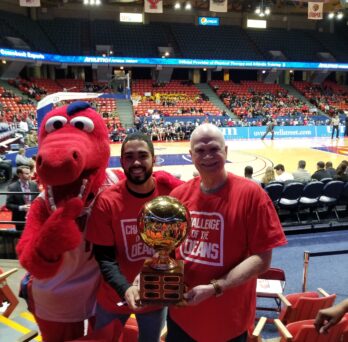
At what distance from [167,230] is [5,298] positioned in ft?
8.19

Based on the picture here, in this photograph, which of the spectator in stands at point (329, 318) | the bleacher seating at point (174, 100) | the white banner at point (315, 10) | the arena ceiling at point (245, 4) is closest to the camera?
the spectator in stands at point (329, 318)

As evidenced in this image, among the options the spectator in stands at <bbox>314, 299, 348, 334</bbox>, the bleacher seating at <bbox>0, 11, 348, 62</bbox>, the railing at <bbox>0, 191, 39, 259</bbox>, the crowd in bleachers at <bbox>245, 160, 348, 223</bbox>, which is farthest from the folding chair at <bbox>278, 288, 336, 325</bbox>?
the bleacher seating at <bbox>0, 11, 348, 62</bbox>

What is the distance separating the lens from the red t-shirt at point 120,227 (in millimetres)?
1745

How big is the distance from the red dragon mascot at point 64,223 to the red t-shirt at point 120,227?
0.26 feet

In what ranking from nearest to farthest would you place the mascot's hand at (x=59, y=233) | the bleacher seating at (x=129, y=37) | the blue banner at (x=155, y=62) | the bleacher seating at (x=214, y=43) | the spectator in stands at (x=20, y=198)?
the mascot's hand at (x=59, y=233)
the spectator in stands at (x=20, y=198)
the blue banner at (x=155, y=62)
the bleacher seating at (x=129, y=37)
the bleacher seating at (x=214, y=43)

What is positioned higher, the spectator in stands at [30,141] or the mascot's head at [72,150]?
the mascot's head at [72,150]

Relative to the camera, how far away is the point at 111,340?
1.69 metres

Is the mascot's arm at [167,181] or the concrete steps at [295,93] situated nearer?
the mascot's arm at [167,181]

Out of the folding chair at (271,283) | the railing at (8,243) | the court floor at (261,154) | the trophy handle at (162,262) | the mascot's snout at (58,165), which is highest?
the mascot's snout at (58,165)

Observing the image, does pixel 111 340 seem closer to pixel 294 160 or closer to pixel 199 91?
pixel 294 160

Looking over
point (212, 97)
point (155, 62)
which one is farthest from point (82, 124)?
point (212, 97)

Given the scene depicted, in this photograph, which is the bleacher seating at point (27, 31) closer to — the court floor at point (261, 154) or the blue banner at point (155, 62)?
the blue banner at point (155, 62)

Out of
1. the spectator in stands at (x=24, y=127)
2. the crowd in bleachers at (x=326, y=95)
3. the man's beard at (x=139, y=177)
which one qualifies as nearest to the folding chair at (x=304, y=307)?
the man's beard at (x=139, y=177)

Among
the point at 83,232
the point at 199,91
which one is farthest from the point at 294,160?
the point at 199,91
